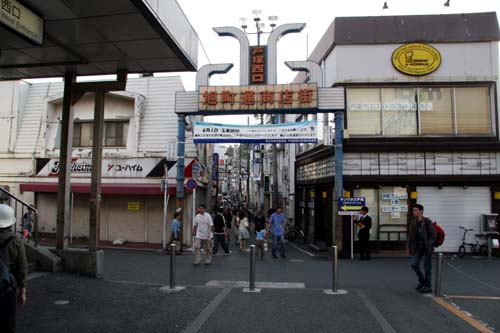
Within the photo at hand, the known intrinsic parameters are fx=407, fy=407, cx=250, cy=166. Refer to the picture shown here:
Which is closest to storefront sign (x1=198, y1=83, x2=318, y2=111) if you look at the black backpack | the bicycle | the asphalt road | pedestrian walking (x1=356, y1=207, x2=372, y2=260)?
pedestrian walking (x1=356, y1=207, x2=372, y2=260)

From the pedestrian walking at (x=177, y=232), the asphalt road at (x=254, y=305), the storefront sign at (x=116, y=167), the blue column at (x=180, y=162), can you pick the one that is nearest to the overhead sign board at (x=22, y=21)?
the asphalt road at (x=254, y=305)

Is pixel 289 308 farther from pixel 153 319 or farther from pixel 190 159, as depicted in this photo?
pixel 190 159

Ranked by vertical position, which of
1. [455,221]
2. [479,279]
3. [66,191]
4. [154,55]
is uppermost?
[154,55]

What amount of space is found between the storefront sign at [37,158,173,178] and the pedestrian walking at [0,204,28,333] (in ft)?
44.2

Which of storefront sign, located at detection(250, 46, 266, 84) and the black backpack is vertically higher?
storefront sign, located at detection(250, 46, 266, 84)

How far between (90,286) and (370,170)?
10.7 metres

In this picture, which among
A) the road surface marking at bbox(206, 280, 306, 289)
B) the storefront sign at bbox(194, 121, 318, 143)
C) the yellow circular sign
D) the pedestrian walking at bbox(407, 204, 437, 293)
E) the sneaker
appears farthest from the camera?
the yellow circular sign

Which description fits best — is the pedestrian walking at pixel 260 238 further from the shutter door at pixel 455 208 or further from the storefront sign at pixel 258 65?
the shutter door at pixel 455 208

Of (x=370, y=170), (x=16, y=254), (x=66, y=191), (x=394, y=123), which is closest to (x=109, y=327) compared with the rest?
(x=16, y=254)

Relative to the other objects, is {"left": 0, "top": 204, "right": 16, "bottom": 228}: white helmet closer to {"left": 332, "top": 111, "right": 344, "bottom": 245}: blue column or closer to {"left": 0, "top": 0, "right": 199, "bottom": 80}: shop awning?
{"left": 0, "top": 0, "right": 199, "bottom": 80}: shop awning

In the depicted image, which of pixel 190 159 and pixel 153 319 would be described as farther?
pixel 190 159

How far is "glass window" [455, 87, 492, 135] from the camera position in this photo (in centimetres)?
1508

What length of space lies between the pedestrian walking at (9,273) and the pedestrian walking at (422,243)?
6861 millimetres

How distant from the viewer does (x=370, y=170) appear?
14969 mm
